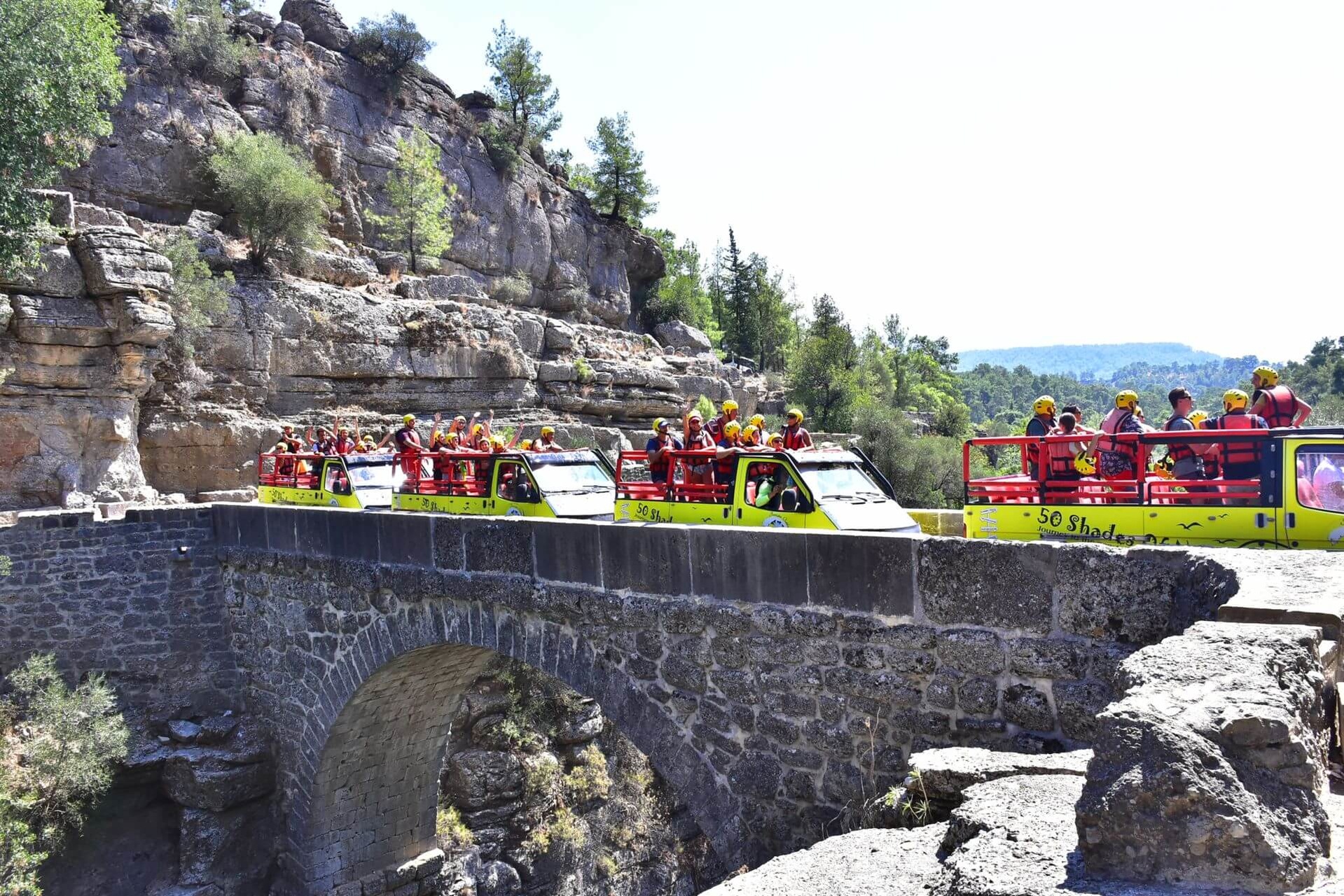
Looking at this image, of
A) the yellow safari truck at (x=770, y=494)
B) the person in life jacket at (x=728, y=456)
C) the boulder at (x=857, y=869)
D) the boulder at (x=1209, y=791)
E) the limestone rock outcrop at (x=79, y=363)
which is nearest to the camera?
the boulder at (x=1209, y=791)

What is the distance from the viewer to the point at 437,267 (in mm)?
34156

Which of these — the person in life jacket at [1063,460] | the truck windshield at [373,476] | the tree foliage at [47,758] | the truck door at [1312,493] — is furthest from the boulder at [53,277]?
the truck door at [1312,493]

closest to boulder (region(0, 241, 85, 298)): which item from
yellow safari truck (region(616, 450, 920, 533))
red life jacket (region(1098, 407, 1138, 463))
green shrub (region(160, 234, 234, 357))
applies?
green shrub (region(160, 234, 234, 357))

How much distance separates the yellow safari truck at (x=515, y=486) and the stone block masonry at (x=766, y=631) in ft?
6.52

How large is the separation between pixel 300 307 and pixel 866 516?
18495mm

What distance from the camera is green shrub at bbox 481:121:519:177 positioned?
129ft

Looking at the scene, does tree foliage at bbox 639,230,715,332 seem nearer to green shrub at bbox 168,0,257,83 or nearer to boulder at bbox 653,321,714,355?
boulder at bbox 653,321,714,355

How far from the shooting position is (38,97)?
16.7 metres

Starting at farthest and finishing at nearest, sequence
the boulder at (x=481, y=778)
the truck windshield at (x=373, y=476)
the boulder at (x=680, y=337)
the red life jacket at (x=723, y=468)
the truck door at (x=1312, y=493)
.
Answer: the boulder at (x=680, y=337)
the boulder at (x=481, y=778)
the truck windshield at (x=373, y=476)
the red life jacket at (x=723, y=468)
the truck door at (x=1312, y=493)

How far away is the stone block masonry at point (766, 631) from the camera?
16.9ft

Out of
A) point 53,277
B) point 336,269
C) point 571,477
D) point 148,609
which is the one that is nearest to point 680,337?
point 336,269

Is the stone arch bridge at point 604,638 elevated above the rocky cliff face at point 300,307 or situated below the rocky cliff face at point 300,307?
below

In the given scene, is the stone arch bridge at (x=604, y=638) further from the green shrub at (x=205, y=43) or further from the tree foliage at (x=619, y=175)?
the tree foliage at (x=619, y=175)

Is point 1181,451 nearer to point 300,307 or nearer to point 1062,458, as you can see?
point 1062,458
